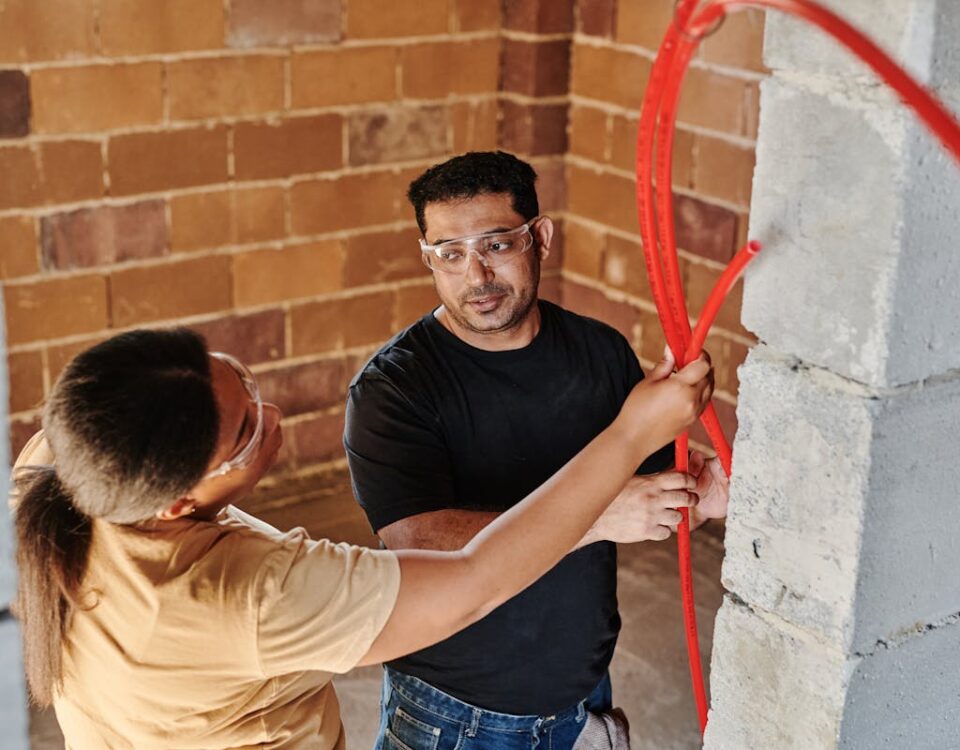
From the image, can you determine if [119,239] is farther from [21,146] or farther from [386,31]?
[386,31]

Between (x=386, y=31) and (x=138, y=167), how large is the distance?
3.35ft

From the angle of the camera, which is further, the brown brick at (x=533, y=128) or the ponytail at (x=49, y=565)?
the brown brick at (x=533, y=128)

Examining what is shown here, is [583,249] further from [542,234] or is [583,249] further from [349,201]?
[542,234]

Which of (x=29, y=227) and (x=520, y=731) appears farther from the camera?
(x=29, y=227)

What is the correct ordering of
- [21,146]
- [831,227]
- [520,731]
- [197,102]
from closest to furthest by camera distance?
[831,227]
[520,731]
[21,146]
[197,102]

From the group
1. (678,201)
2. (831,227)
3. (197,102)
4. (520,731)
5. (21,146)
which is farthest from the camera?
(678,201)

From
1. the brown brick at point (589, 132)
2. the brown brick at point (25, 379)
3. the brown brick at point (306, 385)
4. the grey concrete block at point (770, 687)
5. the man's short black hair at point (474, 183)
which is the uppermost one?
the man's short black hair at point (474, 183)

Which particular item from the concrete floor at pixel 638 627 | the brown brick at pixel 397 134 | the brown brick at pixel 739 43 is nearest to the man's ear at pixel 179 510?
the concrete floor at pixel 638 627

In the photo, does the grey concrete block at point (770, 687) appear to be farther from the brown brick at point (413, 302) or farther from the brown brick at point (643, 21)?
the brown brick at point (413, 302)

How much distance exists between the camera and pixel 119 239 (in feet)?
14.7

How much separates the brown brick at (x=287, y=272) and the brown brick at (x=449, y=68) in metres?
0.65

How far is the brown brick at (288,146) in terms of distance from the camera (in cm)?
463

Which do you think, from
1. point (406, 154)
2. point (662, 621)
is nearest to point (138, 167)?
point (406, 154)

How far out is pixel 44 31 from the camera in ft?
13.6
